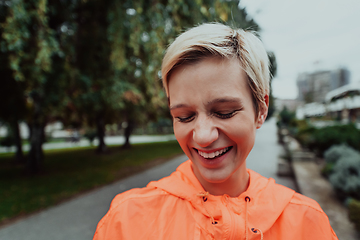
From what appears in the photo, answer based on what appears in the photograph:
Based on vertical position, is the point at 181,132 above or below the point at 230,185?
above

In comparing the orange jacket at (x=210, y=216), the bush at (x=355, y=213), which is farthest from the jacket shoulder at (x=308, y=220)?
the bush at (x=355, y=213)

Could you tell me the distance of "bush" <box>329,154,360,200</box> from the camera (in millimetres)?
3838

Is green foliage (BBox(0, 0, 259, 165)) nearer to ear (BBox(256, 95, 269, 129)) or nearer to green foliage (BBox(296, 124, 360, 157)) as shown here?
ear (BBox(256, 95, 269, 129))

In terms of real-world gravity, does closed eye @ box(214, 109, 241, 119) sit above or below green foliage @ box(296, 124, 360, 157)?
above

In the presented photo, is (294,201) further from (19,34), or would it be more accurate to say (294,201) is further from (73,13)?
(73,13)

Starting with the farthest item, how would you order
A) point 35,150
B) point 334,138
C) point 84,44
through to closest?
point 35,150
point 334,138
point 84,44

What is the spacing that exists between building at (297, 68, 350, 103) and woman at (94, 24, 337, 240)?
31.4 metres

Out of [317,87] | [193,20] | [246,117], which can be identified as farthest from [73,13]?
[317,87]

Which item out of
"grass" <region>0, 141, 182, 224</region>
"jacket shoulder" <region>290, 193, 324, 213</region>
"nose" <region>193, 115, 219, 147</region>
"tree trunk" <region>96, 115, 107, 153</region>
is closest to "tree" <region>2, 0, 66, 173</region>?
"grass" <region>0, 141, 182, 224</region>

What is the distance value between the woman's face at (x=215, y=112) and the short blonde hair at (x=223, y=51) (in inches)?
1.2

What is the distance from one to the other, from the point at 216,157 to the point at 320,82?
45.6 meters

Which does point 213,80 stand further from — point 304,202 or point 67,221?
point 67,221

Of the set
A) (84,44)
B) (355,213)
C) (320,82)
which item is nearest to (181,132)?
(355,213)

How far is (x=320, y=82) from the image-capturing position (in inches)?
1537
